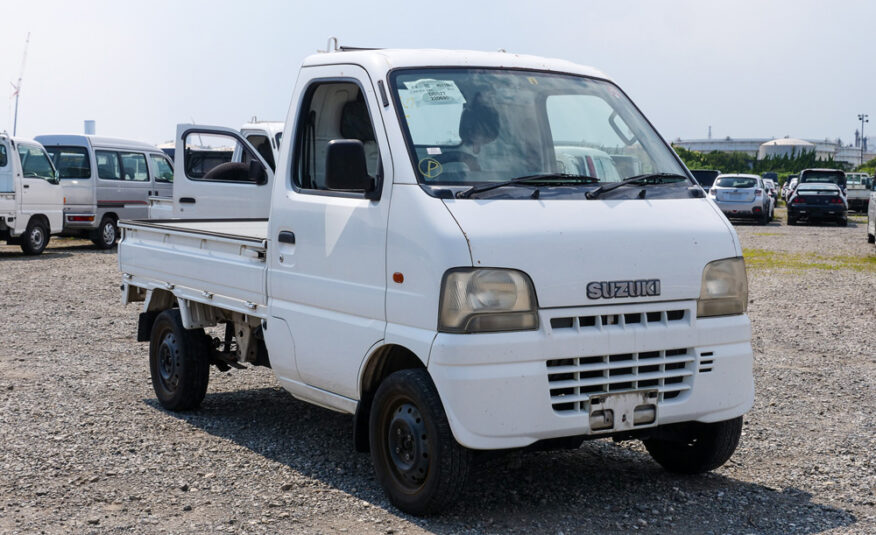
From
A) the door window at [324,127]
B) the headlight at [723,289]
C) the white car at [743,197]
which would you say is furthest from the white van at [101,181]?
the headlight at [723,289]

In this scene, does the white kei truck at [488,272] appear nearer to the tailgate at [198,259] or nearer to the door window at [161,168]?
the tailgate at [198,259]

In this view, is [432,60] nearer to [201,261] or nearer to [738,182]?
[201,261]

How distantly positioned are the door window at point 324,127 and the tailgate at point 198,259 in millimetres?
509

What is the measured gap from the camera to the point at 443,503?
4801mm

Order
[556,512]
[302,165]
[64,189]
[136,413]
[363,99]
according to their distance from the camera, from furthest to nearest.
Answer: [64,189]
[136,413]
[302,165]
[363,99]
[556,512]

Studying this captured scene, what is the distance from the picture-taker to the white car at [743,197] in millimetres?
33469

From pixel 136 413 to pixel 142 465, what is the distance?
1378 mm

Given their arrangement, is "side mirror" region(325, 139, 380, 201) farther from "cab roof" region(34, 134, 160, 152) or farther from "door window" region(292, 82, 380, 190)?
"cab roof" region(34, 134, 160, 152)

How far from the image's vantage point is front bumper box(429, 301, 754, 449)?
14.9ft

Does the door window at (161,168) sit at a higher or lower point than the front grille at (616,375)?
higher

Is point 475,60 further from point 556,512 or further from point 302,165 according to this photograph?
point 556,512

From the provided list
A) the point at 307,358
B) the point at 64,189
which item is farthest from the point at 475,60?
the point at 64,189

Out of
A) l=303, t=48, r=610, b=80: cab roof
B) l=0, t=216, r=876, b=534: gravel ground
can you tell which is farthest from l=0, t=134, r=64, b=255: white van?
l=303, t=48, r=610, b=80: cab roof

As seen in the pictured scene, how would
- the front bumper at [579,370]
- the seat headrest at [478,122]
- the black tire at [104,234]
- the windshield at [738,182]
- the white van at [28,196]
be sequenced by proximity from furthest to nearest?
the windshield at [738,182], the black tire at [104,234], the white van at [28,196], the seat headrest at [478,122], the front bumper at [579,370]
